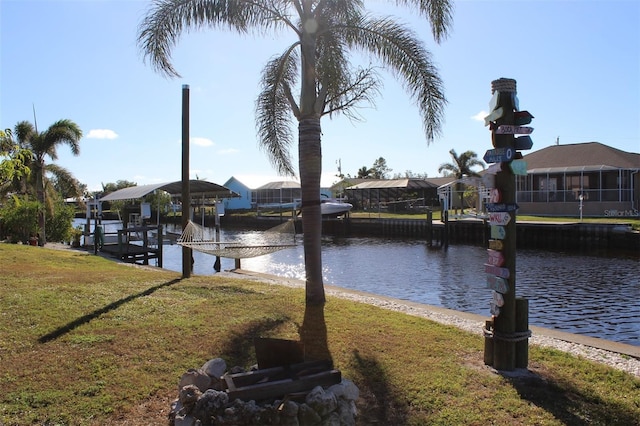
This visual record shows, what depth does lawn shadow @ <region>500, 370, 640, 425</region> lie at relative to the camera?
3988 mm

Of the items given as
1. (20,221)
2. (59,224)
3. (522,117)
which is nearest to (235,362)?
(522,117)

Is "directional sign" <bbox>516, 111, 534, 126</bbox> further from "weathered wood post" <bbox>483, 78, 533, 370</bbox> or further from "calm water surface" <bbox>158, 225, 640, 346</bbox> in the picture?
"calm water surface" <bbox>158, 225, 640, 346</bbox>

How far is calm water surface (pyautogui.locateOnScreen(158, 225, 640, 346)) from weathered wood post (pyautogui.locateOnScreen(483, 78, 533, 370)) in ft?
18.8

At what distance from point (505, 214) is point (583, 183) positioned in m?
32.6

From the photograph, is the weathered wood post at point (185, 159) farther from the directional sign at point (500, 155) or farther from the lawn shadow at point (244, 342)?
the directional sign at point (500, 155)

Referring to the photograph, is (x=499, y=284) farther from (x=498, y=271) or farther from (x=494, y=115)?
(x=494, y=115)

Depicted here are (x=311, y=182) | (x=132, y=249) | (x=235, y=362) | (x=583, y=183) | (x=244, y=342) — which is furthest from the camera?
(x=583, y=183)

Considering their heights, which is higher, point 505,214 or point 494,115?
point 494,115

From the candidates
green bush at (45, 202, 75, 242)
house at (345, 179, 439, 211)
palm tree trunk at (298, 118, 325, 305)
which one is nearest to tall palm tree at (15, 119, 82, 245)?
green bush at (45, 202, 75, 242)

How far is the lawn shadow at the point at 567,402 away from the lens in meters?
3.99

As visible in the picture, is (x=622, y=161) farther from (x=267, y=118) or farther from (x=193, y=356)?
(x=193, y=356)

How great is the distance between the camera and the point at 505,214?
16.8 ft

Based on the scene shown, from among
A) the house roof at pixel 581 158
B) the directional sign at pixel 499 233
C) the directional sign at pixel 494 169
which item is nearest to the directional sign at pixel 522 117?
the directional sign at pixel 494 169

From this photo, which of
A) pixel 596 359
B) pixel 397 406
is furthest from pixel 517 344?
pixel 397 406
